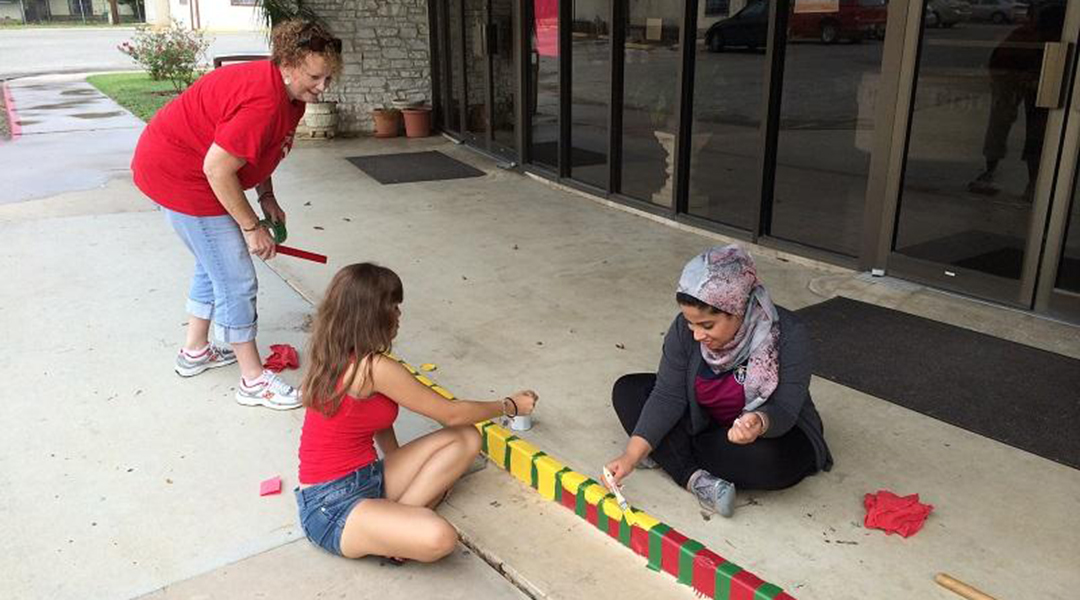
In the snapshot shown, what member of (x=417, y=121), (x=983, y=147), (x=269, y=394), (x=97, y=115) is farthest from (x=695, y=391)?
(x=97, y=115)

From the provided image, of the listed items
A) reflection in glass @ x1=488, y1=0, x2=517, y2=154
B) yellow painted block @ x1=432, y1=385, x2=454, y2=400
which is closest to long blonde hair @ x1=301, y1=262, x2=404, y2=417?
yellow painted block @ x1=432, y1=385, x2=454, y2=400

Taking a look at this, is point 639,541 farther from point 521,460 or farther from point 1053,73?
point 1053,73

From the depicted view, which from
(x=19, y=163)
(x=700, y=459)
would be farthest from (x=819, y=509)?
(x=19, y=163)

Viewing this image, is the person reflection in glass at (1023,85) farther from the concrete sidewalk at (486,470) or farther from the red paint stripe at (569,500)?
the red paint stripe at (569,500)

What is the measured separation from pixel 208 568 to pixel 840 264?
398 centimetres

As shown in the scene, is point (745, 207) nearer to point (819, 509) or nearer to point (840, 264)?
point (840, 264)

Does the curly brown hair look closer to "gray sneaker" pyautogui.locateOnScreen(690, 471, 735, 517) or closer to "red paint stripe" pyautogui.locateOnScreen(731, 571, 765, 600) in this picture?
"gray sneaker" pyautogui.locateOnScreen(690, 471, 735, 517)

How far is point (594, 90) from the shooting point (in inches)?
286

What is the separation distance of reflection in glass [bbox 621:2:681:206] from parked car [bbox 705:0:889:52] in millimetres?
411

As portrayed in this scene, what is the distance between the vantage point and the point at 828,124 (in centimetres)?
551

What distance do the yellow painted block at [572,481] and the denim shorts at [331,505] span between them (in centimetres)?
66

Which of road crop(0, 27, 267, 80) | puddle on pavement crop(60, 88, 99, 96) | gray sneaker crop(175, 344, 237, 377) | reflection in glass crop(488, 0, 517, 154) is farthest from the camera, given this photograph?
road crop(0, 27, 267, 80)

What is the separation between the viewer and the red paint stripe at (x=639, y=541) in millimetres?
2674

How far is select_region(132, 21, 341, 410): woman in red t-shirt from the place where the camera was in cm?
328
